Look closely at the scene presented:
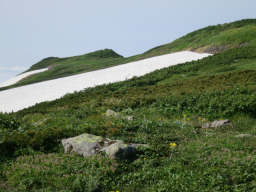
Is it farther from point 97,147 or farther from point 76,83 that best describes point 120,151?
point 76,83

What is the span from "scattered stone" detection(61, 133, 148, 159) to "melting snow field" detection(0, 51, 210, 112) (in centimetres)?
2942

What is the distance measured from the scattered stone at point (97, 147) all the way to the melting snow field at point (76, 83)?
2942cm

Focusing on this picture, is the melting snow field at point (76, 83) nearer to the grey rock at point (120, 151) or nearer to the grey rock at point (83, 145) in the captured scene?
the grey rock at point (83, 145)

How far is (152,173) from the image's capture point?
9.84 meters

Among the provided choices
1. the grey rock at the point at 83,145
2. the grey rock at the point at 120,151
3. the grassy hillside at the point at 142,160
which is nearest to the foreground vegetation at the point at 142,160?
the grassy hillside at the point at 142,160

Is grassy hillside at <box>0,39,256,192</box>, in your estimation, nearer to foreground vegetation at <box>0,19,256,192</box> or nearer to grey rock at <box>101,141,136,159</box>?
foreground vegetation at <box>0,19,256,192</box>

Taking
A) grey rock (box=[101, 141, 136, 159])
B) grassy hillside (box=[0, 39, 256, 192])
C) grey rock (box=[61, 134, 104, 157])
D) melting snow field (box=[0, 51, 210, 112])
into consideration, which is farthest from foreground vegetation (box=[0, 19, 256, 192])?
melting snow field (box=[0, 51, 210, 112])

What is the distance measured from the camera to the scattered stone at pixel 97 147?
11.1 metres

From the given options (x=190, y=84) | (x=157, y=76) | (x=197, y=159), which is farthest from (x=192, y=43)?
(x=197, y=159)

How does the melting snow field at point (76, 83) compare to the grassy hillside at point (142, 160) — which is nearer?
the grassy hillside at point (142, 160)

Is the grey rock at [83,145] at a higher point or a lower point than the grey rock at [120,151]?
A: higher

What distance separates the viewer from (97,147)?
11906mm

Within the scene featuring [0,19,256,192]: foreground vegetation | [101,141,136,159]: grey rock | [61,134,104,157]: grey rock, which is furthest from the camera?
[61,134,104,157]: grey rock

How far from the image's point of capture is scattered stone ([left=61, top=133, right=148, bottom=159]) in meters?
11.1
